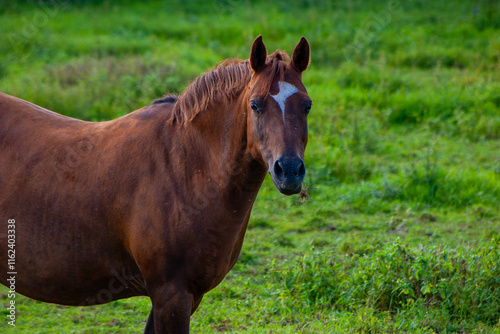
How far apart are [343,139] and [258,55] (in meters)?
4.75

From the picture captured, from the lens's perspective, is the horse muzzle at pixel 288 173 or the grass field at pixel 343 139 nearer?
the horse muzzle at pixel 288 173

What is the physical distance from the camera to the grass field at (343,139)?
14.4ft

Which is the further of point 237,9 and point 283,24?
point 237,9

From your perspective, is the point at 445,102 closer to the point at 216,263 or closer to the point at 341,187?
the point at 341,187

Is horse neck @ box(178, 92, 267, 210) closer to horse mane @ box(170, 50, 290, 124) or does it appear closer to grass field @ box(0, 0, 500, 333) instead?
horse mane @ box(170, 50, 290, 124)

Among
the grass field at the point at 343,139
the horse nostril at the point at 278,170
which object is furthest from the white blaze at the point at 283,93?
the grass field at the point at 343,139

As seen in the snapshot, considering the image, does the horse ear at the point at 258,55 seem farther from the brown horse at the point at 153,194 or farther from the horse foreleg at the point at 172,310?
the horse foreleg at the point at 172,310

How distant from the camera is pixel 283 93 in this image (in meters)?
2.98

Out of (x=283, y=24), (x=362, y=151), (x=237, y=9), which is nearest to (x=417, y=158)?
(x=362, y=151)

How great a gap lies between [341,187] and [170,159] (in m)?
3.85

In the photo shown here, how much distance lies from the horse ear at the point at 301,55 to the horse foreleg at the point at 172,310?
140 cm

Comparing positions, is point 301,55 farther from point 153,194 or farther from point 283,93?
point 153,194

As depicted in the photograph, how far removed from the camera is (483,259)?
445cm

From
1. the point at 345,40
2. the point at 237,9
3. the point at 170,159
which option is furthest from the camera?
the point at 237,9
